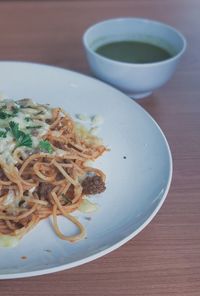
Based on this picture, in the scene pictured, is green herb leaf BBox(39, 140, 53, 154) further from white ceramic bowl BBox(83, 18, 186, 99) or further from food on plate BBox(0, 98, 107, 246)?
white ceramic bowl BBox(83, 18, 186, 99)

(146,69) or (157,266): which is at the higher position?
(146,69)

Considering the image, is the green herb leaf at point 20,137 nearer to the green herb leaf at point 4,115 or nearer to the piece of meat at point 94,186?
the green herb leaf at point 4,115

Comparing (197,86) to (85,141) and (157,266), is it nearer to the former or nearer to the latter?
(85,141)

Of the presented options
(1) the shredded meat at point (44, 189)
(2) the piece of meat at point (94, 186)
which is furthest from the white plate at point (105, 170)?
(1) the shredded meat at point (44, 189)

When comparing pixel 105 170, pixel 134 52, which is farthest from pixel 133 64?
pixel 105 170

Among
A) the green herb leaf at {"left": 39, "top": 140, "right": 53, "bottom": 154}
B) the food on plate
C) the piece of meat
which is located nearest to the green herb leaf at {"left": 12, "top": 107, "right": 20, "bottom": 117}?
the food on plate

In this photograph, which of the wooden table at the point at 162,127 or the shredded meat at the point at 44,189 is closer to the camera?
the wooden table at the point at 162,127

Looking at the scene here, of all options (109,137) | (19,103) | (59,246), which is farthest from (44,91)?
(59,246)
